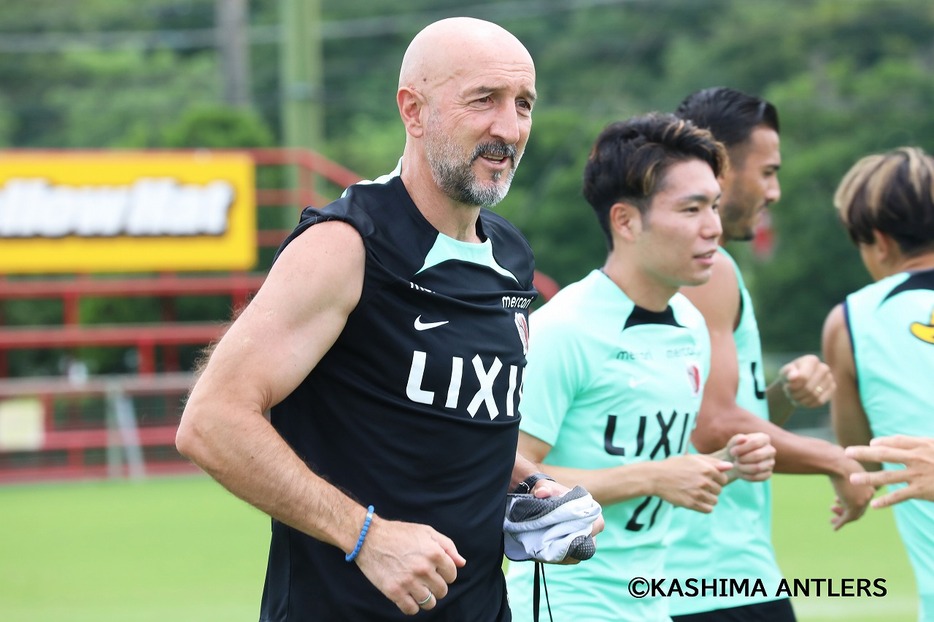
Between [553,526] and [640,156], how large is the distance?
1.53 metres

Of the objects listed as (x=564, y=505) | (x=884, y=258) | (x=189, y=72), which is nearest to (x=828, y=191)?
(x=884, y=258)

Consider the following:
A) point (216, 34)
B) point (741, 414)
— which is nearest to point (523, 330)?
point (741, 414)

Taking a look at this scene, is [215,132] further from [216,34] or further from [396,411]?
[216,34]

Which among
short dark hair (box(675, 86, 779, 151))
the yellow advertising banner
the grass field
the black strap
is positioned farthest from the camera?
the yellow advertising banner

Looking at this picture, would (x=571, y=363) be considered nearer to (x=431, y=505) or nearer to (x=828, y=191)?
(x=431, y=505)

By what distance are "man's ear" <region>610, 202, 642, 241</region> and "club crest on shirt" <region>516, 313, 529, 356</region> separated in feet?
3.06

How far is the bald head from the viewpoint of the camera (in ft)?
11.2

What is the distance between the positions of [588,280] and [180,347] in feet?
66.5

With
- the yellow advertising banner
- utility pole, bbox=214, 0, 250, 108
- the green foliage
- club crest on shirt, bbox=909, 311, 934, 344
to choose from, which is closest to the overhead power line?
utility pole, bbox=214, 0, 250, 108

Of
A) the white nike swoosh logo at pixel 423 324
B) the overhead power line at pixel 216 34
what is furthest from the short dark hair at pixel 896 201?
the overhead power line at pixel 216 34

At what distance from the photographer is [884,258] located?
187 inches

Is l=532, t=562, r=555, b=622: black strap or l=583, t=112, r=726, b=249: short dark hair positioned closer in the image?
l=532, t=562, r=555, b=622: black strap

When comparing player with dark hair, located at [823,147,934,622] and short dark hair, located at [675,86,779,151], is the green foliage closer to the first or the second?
short dark hair, located at [675,86,779,151]

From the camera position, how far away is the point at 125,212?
67.3 ft
